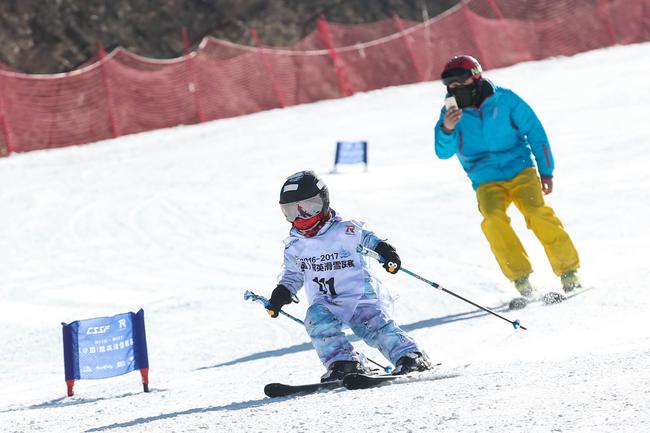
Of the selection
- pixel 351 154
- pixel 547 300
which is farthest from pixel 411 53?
pixel 547 300

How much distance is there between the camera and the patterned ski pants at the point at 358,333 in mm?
5562

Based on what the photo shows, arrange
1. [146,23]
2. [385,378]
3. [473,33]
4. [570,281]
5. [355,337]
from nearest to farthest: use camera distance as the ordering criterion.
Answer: [385,378]
[355,337]
[570,281]
[473,33]
[146,23]

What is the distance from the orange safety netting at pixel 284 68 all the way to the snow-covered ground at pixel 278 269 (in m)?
1.39

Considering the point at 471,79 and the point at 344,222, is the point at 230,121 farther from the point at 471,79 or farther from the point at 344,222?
the point at 344,222

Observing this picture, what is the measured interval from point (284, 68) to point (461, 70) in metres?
18.4

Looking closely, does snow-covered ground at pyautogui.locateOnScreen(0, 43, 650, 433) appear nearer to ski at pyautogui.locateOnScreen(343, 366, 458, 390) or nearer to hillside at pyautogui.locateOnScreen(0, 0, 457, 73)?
ski at pyautogui.locateOnScreen(343, 366, 458, 390)

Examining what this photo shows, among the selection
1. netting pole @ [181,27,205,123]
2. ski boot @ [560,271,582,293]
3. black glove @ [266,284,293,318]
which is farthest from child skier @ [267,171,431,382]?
netting pole @ [181,27,205,123]

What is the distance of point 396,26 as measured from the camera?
91.5 feet

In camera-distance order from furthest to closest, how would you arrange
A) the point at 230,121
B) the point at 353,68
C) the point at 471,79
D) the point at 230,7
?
the point at 230,7, the point at 353,68, the point at 230,121, the point at 471,79

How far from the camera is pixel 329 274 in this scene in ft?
19.1

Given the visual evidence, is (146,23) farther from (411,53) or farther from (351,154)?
(351,154)

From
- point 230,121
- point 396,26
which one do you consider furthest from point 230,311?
point 396,26

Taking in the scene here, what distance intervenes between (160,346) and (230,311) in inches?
41.0

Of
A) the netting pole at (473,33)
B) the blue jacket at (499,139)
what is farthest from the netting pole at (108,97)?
the blue jacket at (499,139)
